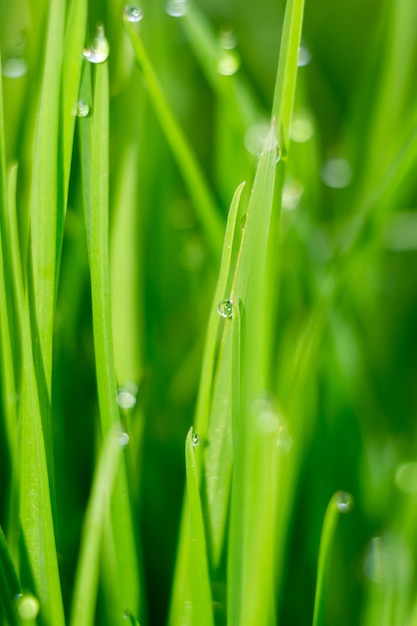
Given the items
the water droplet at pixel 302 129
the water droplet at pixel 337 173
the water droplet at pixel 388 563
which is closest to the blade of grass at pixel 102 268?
the water droplet at pixel 388 563

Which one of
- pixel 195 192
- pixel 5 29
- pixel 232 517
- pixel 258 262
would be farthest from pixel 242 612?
pixel 5 29

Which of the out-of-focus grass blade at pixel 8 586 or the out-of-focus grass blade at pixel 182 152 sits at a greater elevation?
the out-of-focus grass blade at pixel 182 152

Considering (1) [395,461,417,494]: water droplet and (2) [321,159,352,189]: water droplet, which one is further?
(2) [321,159,352,189]: water droplet

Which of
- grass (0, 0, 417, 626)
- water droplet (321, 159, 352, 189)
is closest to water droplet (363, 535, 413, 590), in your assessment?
grass (0, 0, 417, 626)

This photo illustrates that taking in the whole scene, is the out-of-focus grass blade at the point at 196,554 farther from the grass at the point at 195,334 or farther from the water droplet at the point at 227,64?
the water droplet at the point at 227,64

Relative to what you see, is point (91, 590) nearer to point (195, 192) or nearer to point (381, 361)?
point (195, 192)

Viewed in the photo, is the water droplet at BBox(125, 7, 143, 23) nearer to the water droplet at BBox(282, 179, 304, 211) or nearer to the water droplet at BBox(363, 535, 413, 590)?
the water droplet at BBox(282, 179, 304, 211)

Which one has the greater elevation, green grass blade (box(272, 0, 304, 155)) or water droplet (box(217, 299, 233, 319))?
green grass blade (box(272, 0, 304, 155))
